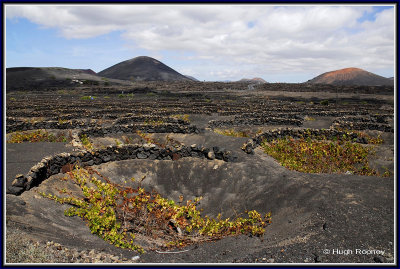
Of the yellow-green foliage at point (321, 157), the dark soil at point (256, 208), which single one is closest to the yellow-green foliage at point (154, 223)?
the dark soil at point (256, 208)

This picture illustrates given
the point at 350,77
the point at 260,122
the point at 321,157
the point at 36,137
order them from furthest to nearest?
the point at 350,77, the point at 260,122, the point at 36,137, the point at 321,157

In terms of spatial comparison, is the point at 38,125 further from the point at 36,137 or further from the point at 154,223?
the point at 154,223

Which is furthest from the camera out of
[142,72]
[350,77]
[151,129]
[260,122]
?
[142,72]

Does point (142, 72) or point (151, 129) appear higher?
point (142, 72)

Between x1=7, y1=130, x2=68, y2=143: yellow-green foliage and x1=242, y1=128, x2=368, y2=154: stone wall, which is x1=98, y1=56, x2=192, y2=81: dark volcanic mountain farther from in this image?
x1=242, y1=128, x2=368, y2=154: stone wall

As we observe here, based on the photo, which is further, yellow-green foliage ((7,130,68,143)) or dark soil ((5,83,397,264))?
yellow-green foliage ((7,130,68,143))

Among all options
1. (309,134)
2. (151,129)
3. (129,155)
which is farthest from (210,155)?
(309,134)

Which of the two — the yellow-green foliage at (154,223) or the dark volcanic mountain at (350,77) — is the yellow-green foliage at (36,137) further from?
the dark volcanic mountain at (350,77)

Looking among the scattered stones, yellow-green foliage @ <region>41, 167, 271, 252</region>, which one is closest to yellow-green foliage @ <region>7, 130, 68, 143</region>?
yellow-green foliage @ <region>41, 167, 271, 252</region>
